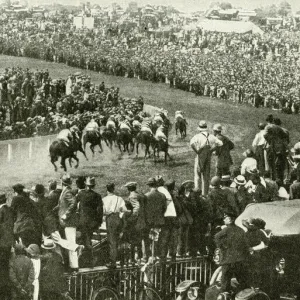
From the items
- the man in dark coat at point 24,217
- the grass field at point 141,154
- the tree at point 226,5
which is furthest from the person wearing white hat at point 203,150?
the man in dark coat at point 24,217

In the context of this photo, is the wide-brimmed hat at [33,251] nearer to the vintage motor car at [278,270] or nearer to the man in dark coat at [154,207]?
the vintage motor car at [278,270]

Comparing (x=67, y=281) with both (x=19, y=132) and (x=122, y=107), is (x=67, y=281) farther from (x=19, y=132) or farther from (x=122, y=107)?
(x=122, y=107)

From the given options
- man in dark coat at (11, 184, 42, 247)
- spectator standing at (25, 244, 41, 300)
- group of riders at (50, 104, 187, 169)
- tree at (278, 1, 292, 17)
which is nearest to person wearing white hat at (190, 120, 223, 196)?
group of riders at (50, 104, 187, 169)

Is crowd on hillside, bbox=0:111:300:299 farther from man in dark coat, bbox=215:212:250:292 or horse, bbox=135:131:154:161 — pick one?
horse, bbox=135:131:154:161

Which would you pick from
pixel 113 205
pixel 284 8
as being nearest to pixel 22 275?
pixel 113 205

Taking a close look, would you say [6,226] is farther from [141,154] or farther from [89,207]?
[141,154]
